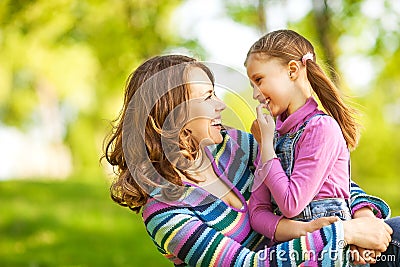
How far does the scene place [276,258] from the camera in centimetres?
216

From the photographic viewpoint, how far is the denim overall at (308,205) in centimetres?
226

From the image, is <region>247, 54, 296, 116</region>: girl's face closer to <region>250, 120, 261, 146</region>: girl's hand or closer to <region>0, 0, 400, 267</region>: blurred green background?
<region>250, 120, 261, 146</region>: girl's hand

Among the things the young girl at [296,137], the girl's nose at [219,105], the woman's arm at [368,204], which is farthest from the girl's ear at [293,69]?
the woman's arm at [368,204]

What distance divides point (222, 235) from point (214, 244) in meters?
0.04

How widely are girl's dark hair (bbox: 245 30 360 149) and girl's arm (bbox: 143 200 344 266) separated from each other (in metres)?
0.48

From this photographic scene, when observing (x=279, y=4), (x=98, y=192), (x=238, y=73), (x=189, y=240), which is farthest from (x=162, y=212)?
(x=98, y=192)

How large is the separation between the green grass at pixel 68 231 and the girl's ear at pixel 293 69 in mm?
4061

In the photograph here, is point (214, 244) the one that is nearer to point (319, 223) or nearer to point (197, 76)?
point (319, 223)

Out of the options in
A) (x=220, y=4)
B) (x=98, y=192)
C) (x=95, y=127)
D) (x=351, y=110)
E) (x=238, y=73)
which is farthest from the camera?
(x=95, y=127)

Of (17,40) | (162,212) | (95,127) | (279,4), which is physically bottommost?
(162,212)

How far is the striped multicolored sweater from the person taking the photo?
215 centimetres

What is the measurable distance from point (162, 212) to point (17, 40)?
38.7 ft

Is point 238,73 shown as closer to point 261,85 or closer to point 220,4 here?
point 261,85

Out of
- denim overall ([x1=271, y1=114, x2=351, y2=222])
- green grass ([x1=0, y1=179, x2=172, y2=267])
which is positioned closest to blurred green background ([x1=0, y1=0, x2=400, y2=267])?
green grass ([x1=0, y1=179, x2=172, y2=267])
